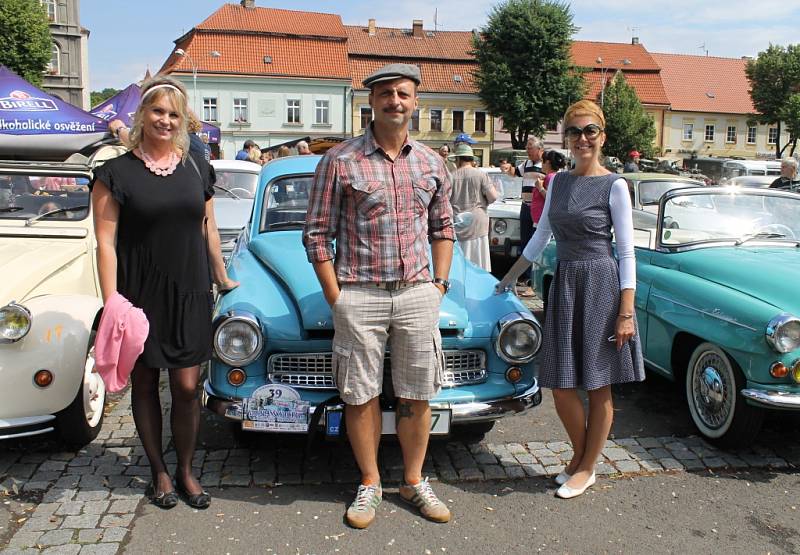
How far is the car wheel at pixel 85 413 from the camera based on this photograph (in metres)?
4.14

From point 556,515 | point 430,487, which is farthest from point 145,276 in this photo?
point 556,515

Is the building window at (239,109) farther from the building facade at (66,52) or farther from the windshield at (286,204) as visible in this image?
the windshield at (286,204)

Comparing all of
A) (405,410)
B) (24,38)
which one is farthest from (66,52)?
(405,410)

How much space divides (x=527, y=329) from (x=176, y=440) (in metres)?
1.88

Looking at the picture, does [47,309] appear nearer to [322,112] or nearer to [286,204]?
[286,204]

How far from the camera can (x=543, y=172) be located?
8.86 metres

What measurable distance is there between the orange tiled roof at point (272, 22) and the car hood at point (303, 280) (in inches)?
1933

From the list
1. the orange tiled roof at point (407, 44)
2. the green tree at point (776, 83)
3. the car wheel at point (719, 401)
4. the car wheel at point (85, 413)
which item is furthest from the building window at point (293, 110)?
the car wheel at point (719, 401)

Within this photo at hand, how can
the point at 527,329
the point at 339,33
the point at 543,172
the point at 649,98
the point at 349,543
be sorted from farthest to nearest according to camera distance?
the point at 649,98, the point at 339,33, the point at 543,172, the point at 527,329, the point at 349,543

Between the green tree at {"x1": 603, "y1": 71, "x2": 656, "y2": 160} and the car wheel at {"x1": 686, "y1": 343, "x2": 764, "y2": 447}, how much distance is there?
45987 millimetres

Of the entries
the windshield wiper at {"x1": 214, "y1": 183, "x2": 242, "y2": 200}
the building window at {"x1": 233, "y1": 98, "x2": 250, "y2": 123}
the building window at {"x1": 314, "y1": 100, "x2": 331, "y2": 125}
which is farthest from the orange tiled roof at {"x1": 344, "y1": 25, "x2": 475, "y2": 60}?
the windshield wiper at {"x1": 214, "y1": 183, "x2": 242, "y2": 200}

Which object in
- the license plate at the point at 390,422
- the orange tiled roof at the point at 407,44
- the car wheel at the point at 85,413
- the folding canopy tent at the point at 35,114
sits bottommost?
the car wheel at the point at 85,413

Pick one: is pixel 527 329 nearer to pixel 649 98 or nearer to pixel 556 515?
pixel 556 515

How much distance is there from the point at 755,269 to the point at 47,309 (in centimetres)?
416
